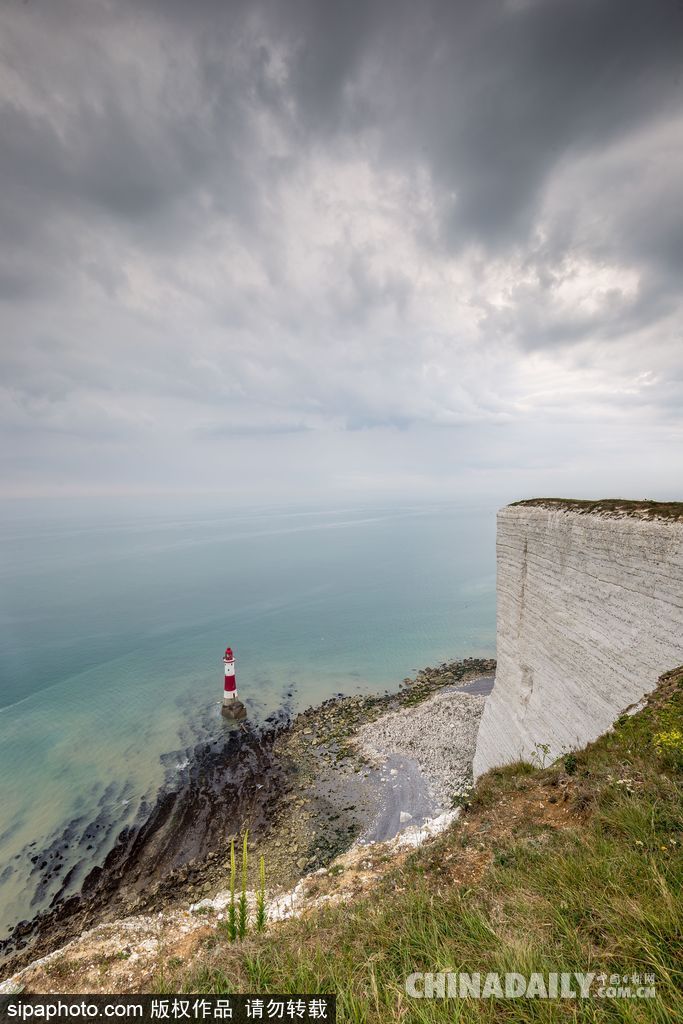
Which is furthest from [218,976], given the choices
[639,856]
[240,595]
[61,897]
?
[240,595]

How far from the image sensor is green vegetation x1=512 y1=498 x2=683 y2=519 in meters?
7.62

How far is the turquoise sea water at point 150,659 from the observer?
14.6 meters

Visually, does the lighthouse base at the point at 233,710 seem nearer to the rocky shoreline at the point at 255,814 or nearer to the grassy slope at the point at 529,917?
the rocky shoreline at the point at 255,814

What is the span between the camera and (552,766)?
8523 millimetres

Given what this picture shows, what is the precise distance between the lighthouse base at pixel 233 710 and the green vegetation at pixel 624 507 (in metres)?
18.5

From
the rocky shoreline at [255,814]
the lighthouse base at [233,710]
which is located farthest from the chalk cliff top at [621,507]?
the lighthouse base at [233,710]

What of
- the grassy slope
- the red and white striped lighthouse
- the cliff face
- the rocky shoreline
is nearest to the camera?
the grassy slope

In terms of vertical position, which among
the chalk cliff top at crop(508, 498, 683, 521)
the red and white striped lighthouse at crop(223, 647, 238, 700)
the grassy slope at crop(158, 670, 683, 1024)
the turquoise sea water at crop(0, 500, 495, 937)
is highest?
the chalk cliff top at crop(508, 498, 683, 521)

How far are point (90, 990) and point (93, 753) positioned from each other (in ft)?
47.7

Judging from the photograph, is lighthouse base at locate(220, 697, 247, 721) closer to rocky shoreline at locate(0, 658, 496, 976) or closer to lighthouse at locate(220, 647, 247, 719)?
lighthouse at locate(220, 647, 247, 719)

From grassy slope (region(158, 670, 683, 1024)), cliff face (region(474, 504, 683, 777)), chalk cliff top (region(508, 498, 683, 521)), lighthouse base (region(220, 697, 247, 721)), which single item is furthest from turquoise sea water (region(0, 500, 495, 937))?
chalk cliff top (region(508, 498, 683, 521))

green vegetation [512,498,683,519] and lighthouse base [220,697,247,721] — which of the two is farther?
lighthouse base [220,697,247,721]

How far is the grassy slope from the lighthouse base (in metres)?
15.5

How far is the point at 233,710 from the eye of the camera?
2059 cm
